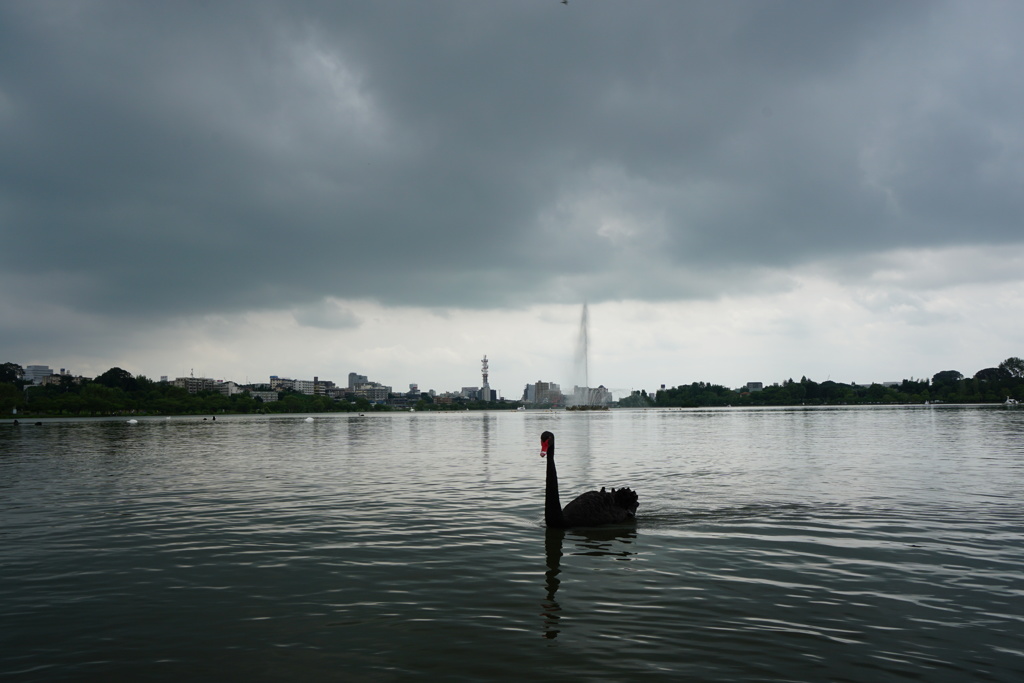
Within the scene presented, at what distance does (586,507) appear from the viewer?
15.5m

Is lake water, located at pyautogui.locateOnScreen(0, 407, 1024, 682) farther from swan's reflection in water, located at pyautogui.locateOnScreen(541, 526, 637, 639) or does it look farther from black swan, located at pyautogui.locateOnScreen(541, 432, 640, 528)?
black swan, located at pyautogui.locateOnScreen(541, 432, 640, 528)

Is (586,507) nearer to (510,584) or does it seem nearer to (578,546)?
(578,546)

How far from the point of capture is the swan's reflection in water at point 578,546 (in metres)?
9.92

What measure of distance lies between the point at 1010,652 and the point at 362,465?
1125 inches

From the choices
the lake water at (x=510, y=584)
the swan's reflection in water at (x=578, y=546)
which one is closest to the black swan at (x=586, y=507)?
the swan's reflection in water at (x=578, y=546)

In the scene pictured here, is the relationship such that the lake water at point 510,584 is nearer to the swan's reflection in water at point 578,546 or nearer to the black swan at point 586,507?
the swan's reflection in water at point 578,546

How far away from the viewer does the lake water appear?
736cm

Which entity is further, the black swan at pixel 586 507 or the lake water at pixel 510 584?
the black swan at pixel 586 507

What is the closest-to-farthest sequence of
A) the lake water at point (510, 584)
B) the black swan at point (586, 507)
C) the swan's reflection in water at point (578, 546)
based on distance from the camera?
the lake water at point (510, 584) < the swan's reflection in water at point (578, 546) < the black swan at point (586, 507)

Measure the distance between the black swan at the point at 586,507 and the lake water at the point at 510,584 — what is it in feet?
1.61

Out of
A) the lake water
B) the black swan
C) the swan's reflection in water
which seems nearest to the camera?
the lake water

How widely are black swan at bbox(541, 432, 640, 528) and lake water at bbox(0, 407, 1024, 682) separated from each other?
49cm

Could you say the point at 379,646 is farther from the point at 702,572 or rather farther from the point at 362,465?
the point at 362,465

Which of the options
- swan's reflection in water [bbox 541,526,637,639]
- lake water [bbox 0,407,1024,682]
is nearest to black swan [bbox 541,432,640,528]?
swan's reflection in water [bbox 541,526,637,639]
